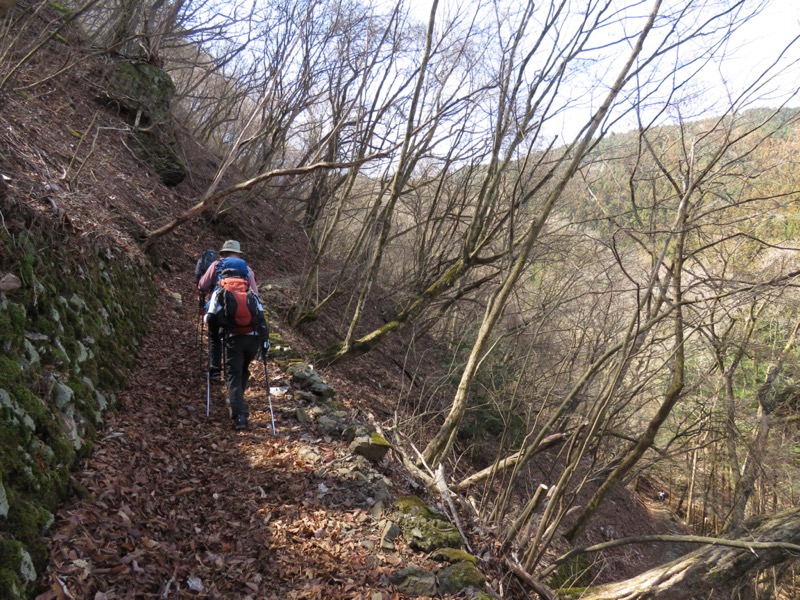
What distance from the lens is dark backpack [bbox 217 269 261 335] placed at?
5691 mm

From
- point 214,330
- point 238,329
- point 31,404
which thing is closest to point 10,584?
point 31,404

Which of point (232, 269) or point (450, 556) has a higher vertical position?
point (232, 269)


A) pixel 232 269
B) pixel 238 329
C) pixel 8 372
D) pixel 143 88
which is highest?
pixel 143 88

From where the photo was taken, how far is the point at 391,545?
4094mm

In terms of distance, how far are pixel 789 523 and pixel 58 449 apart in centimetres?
787

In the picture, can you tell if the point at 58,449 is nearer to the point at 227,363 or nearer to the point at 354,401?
the point at 227,363

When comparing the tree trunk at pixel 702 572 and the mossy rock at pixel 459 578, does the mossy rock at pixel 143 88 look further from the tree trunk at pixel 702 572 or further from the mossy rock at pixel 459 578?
the tree trunk at pixel 702 572

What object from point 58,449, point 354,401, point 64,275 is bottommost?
point 354,401

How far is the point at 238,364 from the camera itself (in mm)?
5711

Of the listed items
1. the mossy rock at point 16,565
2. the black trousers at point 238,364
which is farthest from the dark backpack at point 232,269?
the mossy rock at point 16,565

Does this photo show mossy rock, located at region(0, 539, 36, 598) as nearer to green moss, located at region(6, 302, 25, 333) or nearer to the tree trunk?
green moss, located at region(6, 302, 25, 333)

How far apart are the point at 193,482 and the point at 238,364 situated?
5.09 feet

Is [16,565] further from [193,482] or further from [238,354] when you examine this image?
[238,354]

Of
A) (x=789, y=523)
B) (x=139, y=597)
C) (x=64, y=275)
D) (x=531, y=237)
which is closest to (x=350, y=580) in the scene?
(x=139, y=597)
